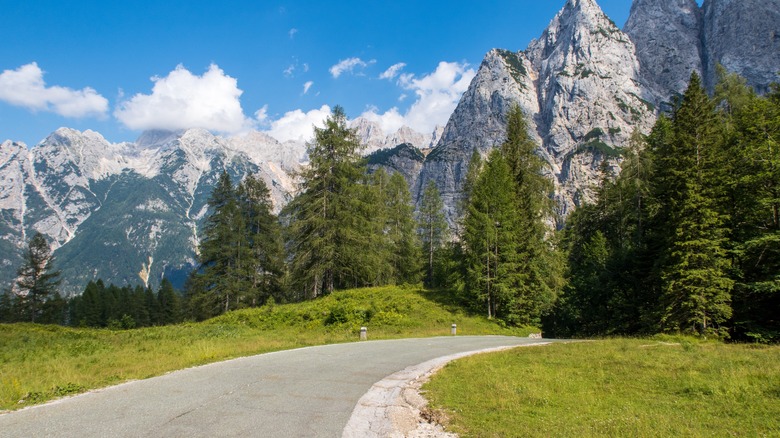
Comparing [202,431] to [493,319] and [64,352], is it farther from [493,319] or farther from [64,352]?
[493,319]

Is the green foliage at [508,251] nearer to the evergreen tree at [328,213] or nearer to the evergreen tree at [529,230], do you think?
the evergreen tree at [529,230]

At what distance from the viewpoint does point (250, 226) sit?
147 ft

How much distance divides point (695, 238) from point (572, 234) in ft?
115

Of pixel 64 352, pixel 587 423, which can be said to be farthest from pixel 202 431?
pixel 64 352

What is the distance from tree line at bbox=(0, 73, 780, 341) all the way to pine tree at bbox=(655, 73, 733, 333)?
9 centimetres

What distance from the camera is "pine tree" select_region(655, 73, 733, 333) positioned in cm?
2261

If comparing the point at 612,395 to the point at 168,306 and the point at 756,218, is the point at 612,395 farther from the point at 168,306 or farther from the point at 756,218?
the point at 168,306

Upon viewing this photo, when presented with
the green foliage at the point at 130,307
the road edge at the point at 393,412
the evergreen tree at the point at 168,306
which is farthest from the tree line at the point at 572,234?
the green foliage at the point at 130,307

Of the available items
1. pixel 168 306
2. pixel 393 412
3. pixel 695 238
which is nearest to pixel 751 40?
pixel 695 238

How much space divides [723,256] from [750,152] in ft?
19.8

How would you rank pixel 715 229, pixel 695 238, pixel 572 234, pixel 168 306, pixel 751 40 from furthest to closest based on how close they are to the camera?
pixel 751 40 < pixel 168 306 < pixel 572 234 < pixel 695 238 < pixel 715 229

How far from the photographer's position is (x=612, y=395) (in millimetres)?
9000

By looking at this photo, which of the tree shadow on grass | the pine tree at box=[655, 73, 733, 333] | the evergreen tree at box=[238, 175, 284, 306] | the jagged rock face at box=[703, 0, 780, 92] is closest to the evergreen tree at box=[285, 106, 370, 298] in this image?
the tree shadow on grass

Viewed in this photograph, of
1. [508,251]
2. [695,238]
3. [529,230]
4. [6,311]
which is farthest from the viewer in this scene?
[6,311]
